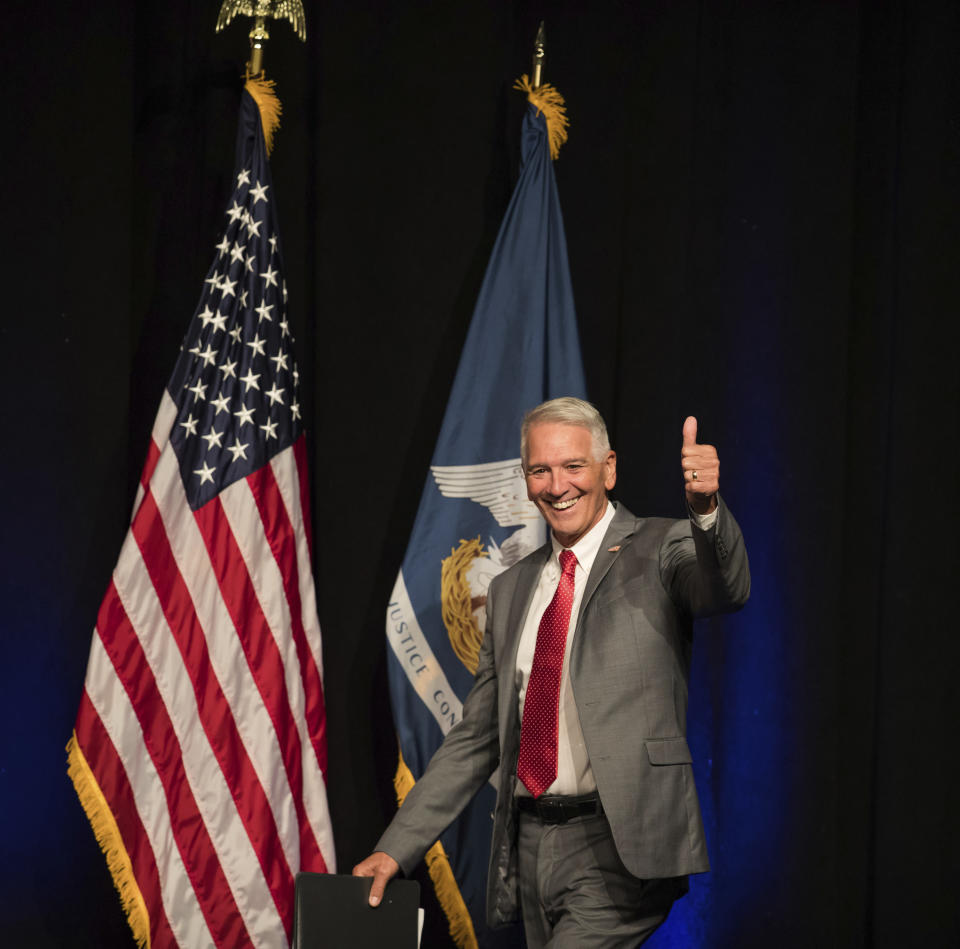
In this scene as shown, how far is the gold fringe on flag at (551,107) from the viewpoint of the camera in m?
3.44

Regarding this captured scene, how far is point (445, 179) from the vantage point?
148 inches

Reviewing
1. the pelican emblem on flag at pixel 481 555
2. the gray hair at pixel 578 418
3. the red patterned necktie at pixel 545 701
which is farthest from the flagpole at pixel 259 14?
the red patterned necktie at pixel 545 701

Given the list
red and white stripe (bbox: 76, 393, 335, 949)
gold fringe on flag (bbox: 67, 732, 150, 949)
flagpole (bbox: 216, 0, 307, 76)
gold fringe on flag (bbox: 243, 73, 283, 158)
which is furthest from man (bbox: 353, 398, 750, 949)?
flagpole (bbox: 216, 0, 307, 76)

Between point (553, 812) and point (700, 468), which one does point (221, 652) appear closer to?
point (553, 812)

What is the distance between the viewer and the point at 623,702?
233 cm

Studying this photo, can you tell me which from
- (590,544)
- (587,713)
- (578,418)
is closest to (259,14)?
(578,418)

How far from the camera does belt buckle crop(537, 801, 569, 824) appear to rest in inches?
93.7

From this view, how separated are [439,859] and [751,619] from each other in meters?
1.22

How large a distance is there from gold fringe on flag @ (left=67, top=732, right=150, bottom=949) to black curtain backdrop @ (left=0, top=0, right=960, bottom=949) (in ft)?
1.53

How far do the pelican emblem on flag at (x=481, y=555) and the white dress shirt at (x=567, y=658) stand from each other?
2.05 ft

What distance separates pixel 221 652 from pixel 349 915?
3.81 ft

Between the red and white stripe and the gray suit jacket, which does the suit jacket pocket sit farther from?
the red and white stripe

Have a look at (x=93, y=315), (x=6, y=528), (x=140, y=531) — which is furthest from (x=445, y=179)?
(x=6, y=528)

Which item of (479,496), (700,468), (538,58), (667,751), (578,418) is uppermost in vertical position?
(538,58)
